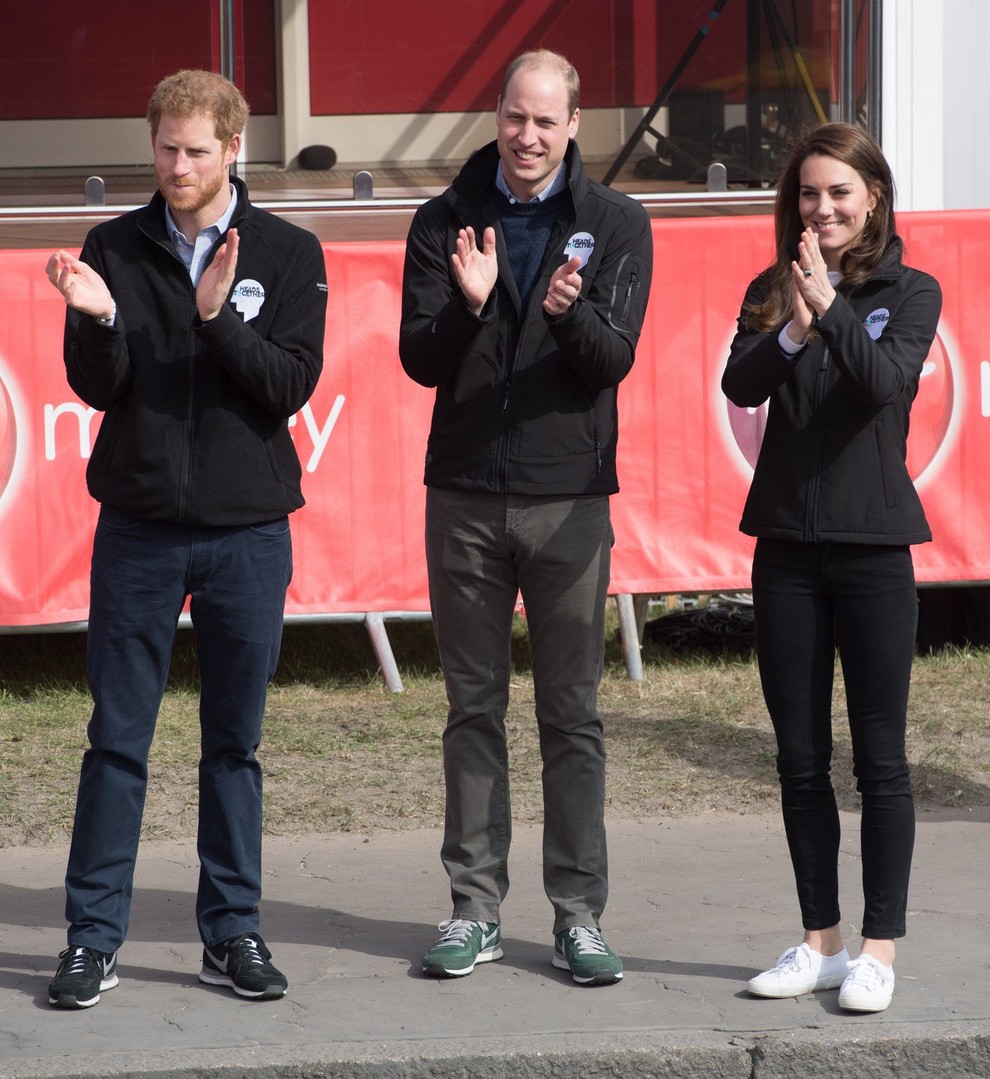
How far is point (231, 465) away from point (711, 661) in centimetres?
409

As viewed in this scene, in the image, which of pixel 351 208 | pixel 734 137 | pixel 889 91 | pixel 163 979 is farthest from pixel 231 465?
pixel 734 137

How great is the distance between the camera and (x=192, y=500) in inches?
144

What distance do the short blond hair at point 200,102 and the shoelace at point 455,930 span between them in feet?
6.58

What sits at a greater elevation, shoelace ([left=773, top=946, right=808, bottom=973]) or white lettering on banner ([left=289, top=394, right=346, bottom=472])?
white lettering on banner ([left=289, top=394, right=346, bottom=472])

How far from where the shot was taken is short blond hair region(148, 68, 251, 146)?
11.8 feet

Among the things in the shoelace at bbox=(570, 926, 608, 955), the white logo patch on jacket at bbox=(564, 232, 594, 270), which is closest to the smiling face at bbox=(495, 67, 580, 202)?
the white logo patch on jacket at bbox=(564, 232, 594, 270)

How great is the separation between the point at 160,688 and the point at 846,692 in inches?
65.5

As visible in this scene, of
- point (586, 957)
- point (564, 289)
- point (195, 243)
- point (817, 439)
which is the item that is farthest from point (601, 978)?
point (195, 243)

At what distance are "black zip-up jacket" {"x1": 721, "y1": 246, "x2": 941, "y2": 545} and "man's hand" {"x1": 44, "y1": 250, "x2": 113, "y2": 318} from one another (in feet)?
4.80

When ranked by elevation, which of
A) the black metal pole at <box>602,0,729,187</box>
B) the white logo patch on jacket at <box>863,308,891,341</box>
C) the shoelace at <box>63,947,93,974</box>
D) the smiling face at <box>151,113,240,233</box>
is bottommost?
the shoelace at <box>63,947,93,974</box>

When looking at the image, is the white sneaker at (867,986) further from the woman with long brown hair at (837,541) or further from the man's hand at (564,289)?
the man's hand at (564,289)

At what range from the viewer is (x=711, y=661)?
7.36 m

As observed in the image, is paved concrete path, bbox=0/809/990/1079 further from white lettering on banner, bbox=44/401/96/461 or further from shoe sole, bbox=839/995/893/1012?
white lettering on banner, bbox=44/401/96/461

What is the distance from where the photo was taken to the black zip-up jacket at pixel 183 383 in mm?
3654
